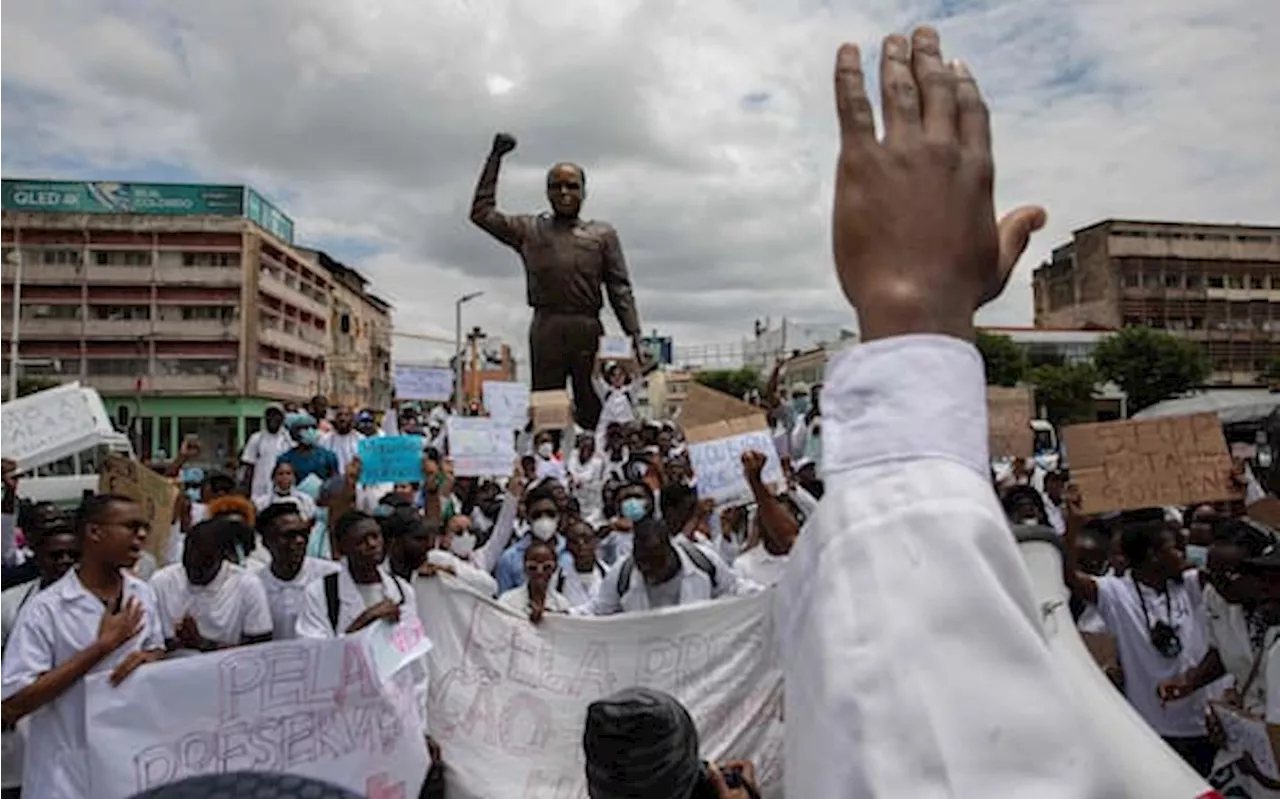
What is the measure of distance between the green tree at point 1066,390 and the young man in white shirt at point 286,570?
46618 mm

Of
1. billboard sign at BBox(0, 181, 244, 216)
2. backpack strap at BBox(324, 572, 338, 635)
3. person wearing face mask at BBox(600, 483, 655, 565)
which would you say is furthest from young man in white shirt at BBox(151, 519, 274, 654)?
billboard sign at BBox(0, 181, 244, 216)

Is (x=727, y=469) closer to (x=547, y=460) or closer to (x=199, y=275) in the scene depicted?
(x=547, y=460)

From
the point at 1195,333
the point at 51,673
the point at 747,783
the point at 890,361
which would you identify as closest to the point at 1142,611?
the point at 747,783

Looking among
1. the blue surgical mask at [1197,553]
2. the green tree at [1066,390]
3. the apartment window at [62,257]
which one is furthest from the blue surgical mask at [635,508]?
the apartment window at [62,257]

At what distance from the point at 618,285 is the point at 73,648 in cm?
516

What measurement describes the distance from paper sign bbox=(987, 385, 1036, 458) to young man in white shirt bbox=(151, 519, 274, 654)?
17.8 ft

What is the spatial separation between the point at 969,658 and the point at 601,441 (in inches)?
394

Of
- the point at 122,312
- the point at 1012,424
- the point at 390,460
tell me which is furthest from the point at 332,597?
the point at 122,312

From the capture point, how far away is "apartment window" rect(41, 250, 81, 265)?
57.6 m

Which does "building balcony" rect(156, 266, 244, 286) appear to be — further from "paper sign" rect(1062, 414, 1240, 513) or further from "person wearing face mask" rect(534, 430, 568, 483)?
"paper sign" rect(1062, 414, 1240, 513)

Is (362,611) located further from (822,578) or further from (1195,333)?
(1195,333)

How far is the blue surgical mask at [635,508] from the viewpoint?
7297 millimetres

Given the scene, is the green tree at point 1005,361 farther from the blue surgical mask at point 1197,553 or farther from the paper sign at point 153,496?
the paper sign at point 153,496

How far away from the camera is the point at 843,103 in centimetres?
84
